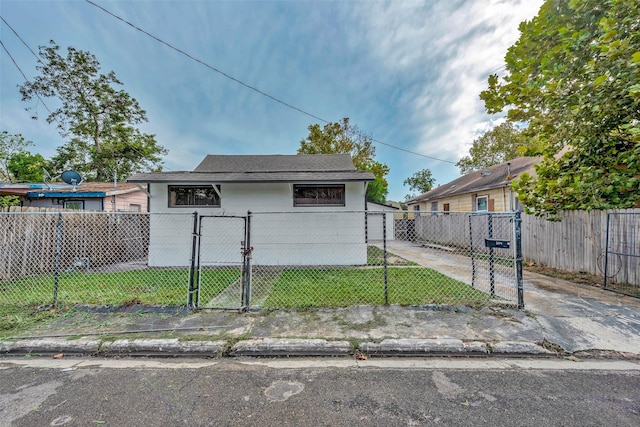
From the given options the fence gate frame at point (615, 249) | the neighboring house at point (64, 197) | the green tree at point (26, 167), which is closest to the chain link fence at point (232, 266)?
the fence gate frame at point (615, 249)

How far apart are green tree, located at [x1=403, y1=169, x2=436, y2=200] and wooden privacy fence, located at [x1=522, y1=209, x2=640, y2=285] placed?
4324 cm

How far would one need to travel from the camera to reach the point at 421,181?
5012cm

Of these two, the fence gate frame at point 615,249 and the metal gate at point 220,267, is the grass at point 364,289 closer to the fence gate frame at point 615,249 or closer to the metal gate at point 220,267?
the metal gate at point 220,267

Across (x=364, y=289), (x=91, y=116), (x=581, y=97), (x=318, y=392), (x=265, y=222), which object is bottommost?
(x=318, y=392)

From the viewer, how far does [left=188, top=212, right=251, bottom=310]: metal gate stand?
14.6 ft

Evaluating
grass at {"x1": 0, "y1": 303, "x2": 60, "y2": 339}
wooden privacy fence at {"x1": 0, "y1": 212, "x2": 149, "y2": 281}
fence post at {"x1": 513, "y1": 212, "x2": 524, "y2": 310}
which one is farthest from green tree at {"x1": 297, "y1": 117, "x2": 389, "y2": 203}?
grass at {"x1": 0, "y1": 303, "x2": 60, "y2": 339}

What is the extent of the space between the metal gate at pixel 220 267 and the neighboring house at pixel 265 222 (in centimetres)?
3

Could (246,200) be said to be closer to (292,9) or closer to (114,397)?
(114,397)

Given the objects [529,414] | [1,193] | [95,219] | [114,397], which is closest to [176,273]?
[95,219]

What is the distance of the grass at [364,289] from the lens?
186 inches

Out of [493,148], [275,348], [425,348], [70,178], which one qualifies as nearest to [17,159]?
[70,178]

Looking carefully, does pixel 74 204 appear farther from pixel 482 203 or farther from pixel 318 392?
pixel 482 203

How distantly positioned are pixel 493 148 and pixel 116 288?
3339 cm

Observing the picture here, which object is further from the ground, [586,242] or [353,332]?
[586,242]
